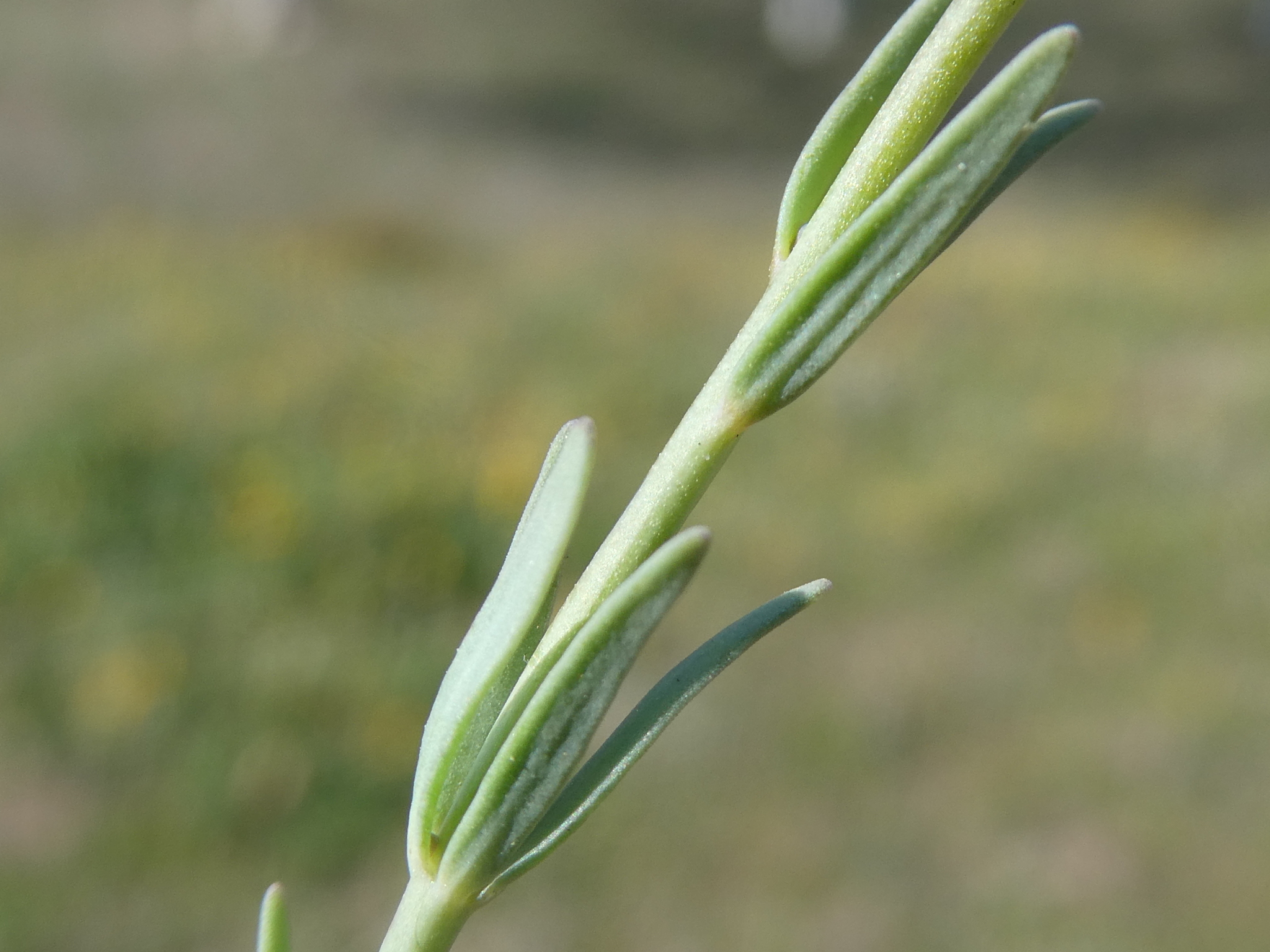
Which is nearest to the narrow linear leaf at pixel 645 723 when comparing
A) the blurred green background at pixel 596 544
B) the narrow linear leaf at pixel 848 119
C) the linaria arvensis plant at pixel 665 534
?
the linaria arvensis plant at pixel 665 534

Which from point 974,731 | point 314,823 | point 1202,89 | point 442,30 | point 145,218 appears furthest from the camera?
point 1202,89

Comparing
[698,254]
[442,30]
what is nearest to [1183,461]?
[698,254]

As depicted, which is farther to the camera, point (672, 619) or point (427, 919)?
point (672, 619)

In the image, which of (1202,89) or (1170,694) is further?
(1202,89)

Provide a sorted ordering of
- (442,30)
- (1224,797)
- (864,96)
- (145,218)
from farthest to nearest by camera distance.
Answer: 1. (442,30)
2. (145,218)
3. (1224,797)
4. (864,96)

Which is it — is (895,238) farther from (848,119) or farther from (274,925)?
(274,925)

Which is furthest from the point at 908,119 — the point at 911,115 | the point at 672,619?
the point at 672,619

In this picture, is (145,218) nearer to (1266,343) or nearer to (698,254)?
(698,254)

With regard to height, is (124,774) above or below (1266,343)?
below
